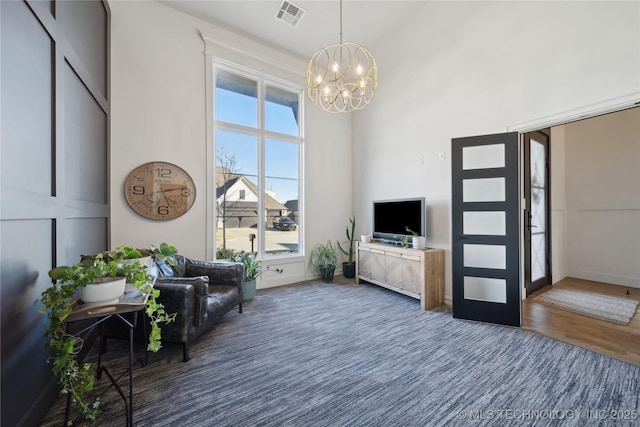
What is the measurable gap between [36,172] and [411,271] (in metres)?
3.92

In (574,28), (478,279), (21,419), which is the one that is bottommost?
(21,419)

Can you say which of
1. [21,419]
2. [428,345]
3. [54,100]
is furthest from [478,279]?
[54,100]

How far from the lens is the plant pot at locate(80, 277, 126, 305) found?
1.40 meters

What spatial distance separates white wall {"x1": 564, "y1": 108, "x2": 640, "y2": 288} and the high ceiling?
395 cm

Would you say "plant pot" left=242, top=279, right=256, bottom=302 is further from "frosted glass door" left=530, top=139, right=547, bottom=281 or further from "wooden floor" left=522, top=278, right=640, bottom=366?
"frosted glass door" left=530, top=139, right=547, bottom=281

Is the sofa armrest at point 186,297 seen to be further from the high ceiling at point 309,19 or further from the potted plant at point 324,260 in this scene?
the high ceiling at point 309,19

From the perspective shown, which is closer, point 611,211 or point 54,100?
point 54,100

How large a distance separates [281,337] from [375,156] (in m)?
3.68

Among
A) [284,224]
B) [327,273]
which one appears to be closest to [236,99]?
[284,224]

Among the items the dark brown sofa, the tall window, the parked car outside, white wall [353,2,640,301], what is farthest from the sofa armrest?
white wall [353,2,640,301]

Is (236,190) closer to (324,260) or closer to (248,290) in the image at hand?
(248,290)

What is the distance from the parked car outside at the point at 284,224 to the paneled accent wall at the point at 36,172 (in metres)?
2.64

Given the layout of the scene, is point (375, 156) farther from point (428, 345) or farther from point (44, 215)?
point (44, 215)

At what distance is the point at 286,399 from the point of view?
1766 millimetres
